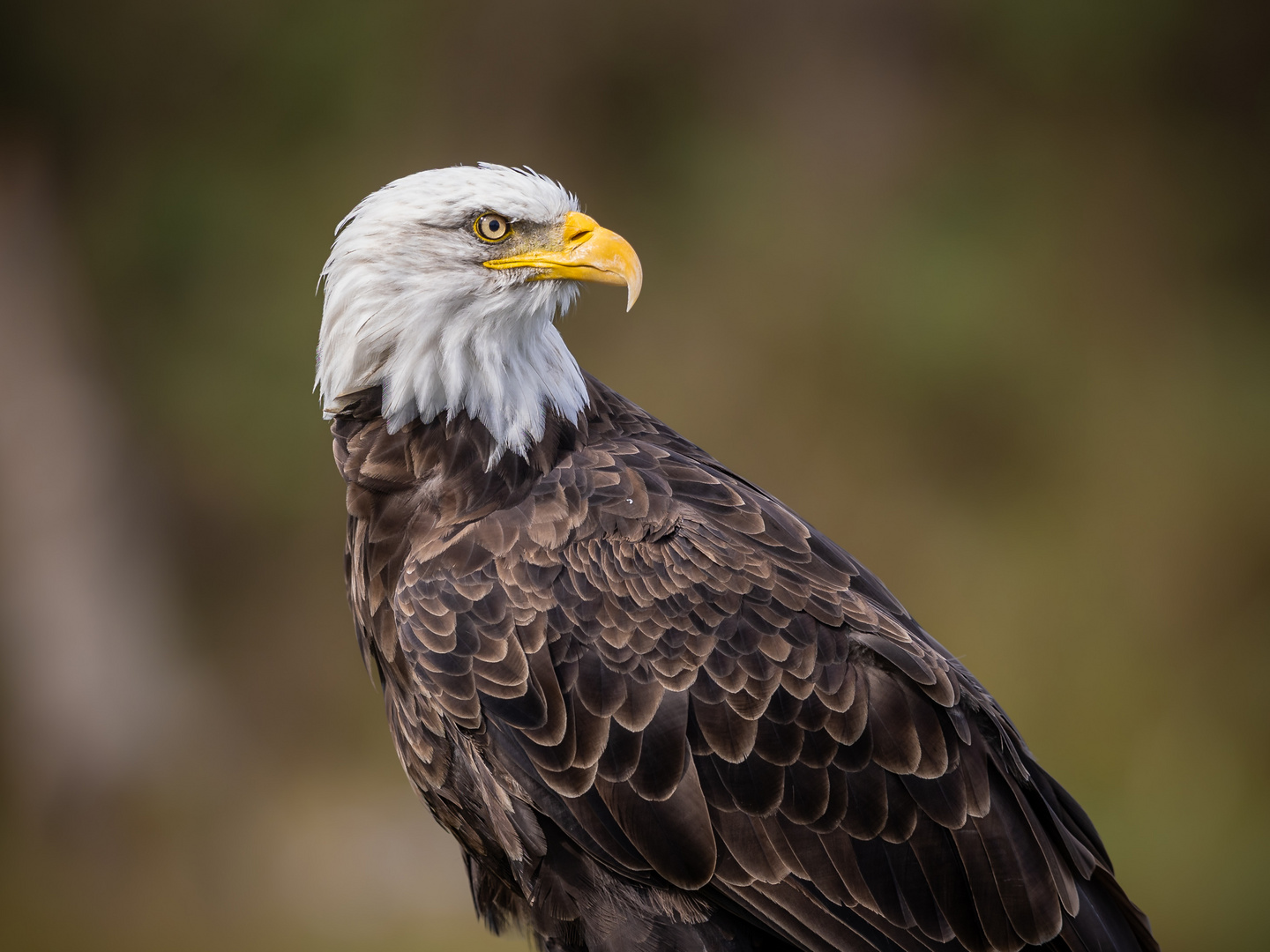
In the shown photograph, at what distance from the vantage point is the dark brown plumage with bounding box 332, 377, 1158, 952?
8.54ft

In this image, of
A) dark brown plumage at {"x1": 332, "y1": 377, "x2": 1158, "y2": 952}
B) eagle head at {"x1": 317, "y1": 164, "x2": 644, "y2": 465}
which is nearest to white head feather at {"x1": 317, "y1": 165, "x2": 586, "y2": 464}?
eagle head at {"x1": 317, "y1": 164, "x2": 644, "y2": 465}

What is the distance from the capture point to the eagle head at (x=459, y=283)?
9.45 ft

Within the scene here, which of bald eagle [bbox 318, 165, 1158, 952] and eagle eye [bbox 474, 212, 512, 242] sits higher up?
eagle eye [bbox 474, 212, 512, 242]

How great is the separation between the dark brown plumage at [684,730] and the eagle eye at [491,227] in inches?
20.6

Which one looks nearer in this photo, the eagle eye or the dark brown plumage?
the dark brown plumage

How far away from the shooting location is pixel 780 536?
294cm

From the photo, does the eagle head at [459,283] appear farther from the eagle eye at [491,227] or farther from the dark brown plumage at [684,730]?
the dark brown plumage at [684,730]

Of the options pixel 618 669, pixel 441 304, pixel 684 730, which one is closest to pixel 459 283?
pixel 441 304

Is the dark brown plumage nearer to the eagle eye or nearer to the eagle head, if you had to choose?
the eagle head

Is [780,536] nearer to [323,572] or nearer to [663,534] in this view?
[663,534]

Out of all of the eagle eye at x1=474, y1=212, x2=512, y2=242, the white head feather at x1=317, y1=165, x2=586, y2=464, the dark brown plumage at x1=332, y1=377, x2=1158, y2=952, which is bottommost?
the dark brown plumage at x1=332, y1=377, x2=1158, y2=952

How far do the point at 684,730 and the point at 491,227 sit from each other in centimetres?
140

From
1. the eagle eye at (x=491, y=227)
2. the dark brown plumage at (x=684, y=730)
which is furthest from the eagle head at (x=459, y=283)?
the dark brown plumage at (x=684, y=730)

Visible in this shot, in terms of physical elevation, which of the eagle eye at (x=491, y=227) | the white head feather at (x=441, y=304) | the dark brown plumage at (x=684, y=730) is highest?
the eagle eye at (x=491, y=227)
